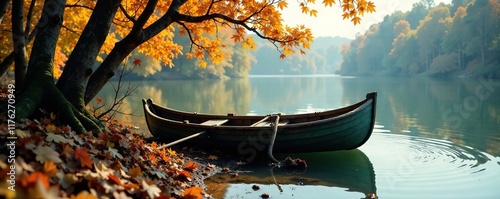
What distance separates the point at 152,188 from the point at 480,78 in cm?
5285

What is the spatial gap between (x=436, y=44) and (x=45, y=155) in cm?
7465

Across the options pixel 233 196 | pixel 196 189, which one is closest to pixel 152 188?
pixel 196 189

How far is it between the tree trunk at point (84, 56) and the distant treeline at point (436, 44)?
47485mm

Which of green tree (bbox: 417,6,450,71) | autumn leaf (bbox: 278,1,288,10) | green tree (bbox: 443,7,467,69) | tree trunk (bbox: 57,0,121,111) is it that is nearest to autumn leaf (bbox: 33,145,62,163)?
tree trunk (bbox: 57,0,121,111)

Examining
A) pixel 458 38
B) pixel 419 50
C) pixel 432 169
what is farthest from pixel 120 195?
pixel 419 50

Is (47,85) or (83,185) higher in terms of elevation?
(47,85)

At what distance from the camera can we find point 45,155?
2.86 meters

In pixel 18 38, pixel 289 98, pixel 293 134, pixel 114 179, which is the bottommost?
pixel 289 98

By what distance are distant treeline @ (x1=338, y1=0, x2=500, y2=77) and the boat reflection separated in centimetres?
4349

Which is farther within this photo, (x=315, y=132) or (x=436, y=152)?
(x=436, y=152)

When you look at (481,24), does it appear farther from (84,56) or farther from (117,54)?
(84,56)

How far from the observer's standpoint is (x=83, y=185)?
2.82 m

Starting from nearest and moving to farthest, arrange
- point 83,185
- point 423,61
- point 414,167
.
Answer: point 83,185 → point 414,167 → point 423,61

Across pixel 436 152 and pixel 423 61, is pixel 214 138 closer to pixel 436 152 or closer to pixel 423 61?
pixel 436 152
